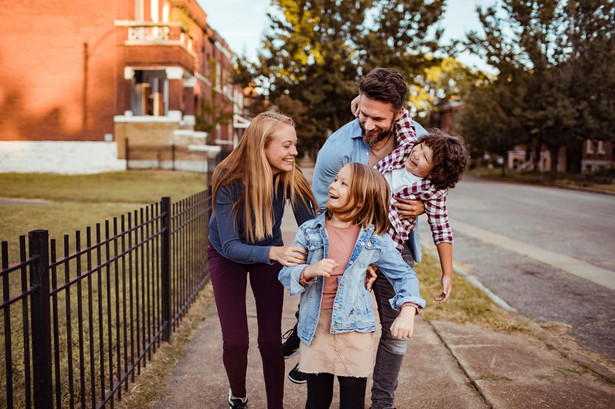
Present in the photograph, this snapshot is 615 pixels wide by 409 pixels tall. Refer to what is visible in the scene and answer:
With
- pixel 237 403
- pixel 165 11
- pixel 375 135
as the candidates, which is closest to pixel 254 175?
pixel 375 135

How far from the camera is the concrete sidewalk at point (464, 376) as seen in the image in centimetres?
365

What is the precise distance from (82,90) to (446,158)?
908 inches

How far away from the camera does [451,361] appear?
4402 mm

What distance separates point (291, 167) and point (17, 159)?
75.4 ft

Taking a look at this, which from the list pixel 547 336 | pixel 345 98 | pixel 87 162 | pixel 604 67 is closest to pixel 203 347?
pixel 547 336

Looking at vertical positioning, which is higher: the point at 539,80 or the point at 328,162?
the point at 539,80

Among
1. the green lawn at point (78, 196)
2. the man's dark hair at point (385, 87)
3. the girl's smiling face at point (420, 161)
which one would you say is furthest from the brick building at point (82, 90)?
the girl's smiling face at point (420, 161)

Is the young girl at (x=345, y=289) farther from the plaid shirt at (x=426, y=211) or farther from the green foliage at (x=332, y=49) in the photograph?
the green foliage at (x=332, y=49)

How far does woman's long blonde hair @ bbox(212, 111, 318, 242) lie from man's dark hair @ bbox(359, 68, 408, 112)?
1.73 feet

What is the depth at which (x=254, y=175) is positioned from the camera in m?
3.03

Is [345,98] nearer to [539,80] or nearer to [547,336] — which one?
[539,80]

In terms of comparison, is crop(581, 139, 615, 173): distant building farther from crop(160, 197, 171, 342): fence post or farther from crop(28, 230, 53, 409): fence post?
crop(28, 230, 53, 409): fence post

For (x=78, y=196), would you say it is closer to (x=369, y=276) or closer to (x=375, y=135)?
(x=375, y=135)

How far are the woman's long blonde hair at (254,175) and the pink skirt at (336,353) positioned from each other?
69 cm
